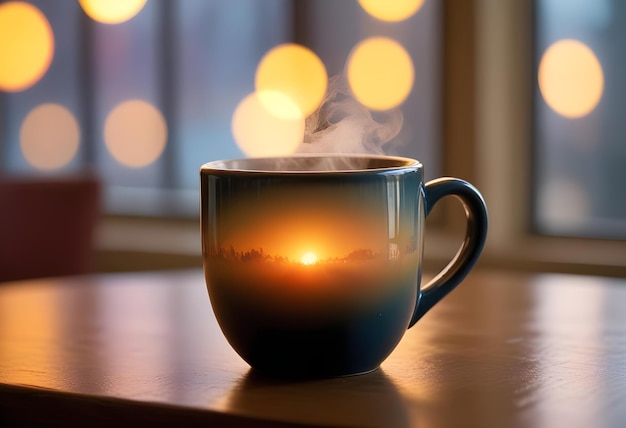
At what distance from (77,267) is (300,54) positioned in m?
0.96

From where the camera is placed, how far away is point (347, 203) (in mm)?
588

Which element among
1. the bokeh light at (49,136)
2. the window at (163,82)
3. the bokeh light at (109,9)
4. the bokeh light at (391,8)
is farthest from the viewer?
the bokeh light at (49,136)

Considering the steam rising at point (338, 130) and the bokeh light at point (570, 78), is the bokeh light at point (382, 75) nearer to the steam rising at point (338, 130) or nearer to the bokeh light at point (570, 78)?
the bokeh light at point (570, 78)

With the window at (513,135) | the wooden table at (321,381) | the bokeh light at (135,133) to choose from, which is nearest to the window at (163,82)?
the bokeh light at (135,133)

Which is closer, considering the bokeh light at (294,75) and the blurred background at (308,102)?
the blurred background at (308,102)

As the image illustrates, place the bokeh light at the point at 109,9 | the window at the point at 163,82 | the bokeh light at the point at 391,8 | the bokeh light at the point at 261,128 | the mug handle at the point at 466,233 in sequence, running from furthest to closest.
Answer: the bokeh light at the point at 109,9 < the bokeh light at the point at 261,128 < the window at the point at 163,82 < the bokeh light at the point at 391,8 < the mug handle at the point at 466,233

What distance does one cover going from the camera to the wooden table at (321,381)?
539mm

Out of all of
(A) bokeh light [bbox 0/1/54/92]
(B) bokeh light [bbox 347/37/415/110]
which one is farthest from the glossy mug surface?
(A) bokeh light [bbox 0/1/54/92]

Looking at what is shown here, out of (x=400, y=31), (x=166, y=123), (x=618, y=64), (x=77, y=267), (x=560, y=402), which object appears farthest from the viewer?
(x=166, y=123)

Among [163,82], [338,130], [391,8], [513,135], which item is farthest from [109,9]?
[338,130]

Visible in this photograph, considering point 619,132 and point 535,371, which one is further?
point 619,132

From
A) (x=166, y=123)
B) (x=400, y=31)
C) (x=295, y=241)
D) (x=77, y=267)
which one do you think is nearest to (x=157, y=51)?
(x=166, y=123)

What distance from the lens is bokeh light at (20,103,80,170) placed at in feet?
9.18

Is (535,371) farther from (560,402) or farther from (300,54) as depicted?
(300,54)
